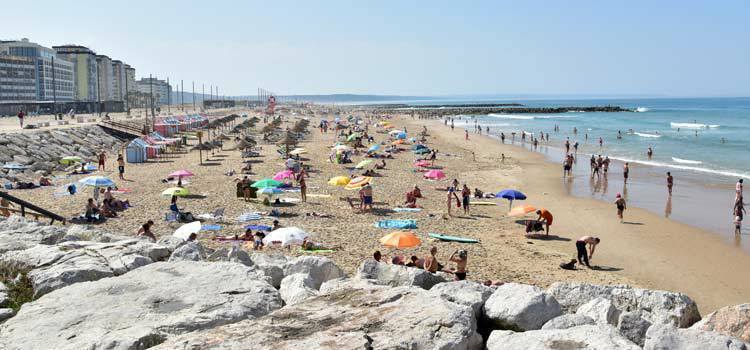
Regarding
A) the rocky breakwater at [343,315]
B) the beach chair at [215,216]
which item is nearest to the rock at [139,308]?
the rocky breakwater at [343,315]

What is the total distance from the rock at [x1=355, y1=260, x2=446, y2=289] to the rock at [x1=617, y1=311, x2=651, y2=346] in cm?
221

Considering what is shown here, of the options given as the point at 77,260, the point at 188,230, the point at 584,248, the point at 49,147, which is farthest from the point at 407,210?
the point at 49,147

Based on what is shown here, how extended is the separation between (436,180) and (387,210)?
25.1ft

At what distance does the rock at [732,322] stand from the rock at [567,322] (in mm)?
1133

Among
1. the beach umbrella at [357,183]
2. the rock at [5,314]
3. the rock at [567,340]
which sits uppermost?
the rock at [567,340]

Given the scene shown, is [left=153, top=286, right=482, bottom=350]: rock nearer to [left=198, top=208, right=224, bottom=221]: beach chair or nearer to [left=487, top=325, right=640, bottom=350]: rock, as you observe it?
[left=487, top=325, right=640, bottom=350]: rock

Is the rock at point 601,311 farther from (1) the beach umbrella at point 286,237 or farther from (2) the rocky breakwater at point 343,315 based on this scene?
(1) the beach umbrella at point 286,237

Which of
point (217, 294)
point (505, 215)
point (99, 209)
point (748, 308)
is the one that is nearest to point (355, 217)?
point (505, 215)

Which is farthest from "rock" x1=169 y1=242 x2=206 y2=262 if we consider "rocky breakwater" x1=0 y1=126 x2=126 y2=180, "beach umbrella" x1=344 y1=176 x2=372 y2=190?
"rocky breakwater" x1=0 y1=126 x2=126 y2=180

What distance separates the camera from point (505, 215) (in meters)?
18.8

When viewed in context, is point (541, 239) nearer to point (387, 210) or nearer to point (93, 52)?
point (387, 210)

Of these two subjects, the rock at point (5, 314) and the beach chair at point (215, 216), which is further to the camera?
the beach chair at point (215, 216)

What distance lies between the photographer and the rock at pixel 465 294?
5.90m

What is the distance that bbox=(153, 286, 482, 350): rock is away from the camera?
4684 mm
